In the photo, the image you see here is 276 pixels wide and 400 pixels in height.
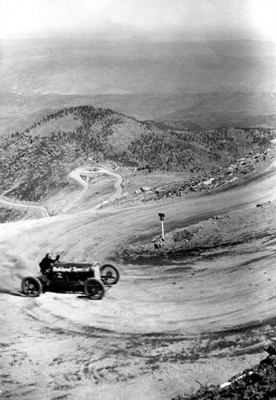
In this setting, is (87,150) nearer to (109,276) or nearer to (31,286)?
(31,286)

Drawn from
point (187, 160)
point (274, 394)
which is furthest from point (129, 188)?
point (274, 394)

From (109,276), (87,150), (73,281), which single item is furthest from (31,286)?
(87,150)

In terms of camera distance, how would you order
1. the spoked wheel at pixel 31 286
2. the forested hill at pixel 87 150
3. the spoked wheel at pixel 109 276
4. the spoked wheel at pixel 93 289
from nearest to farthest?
1. the spoked wheel at pixel 93 289
2. the spoked wheel at pixel 31 286
3. the spoked wheel at pixel 109 276
4. the forested hill at pixel 87 150

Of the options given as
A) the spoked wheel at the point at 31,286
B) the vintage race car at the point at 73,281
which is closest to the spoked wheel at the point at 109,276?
the vintage race car at the point at 73,281

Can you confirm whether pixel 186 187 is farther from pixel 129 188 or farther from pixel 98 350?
pixel 98 350

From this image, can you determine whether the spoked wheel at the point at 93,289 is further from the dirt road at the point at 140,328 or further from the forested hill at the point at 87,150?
the forested hill at the point at 87,150

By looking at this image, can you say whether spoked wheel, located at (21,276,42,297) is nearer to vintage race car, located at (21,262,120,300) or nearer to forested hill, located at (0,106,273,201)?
vintage race car, located at (21,262,120,300)
